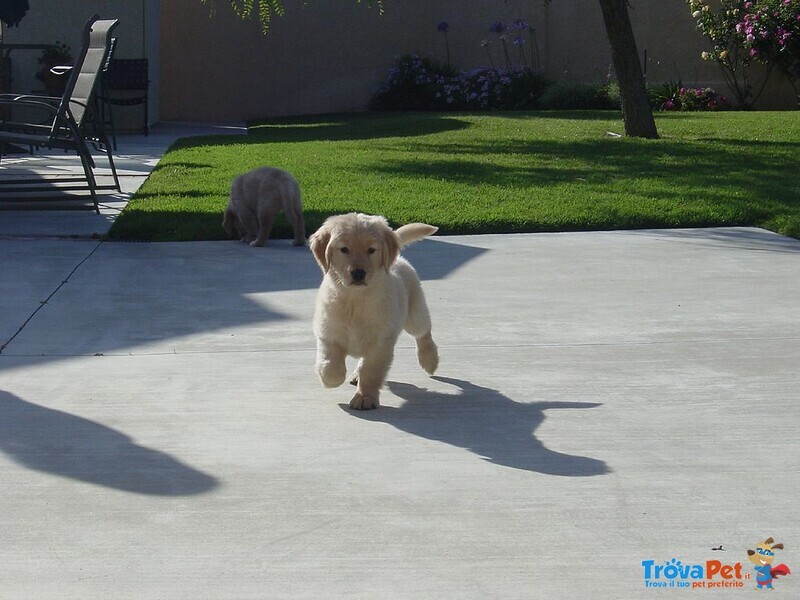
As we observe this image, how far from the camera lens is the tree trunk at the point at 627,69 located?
1376 centimetres

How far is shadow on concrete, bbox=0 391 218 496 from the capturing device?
3514 mm

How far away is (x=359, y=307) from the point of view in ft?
14.3

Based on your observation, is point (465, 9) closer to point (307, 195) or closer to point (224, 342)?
point (307, 195)

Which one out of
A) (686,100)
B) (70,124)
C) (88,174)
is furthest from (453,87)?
(70,124)

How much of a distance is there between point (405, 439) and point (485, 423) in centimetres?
34

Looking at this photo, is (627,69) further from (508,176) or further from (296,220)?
(296,220)

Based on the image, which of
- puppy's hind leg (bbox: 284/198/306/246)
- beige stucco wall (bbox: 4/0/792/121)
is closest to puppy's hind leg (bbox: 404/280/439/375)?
puppy's hind leg (bbox: 284/198/306/246)

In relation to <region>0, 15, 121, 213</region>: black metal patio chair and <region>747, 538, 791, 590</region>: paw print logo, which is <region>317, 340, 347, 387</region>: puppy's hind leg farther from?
<region>0, 15, 121, 213</region>: black metal patio chair

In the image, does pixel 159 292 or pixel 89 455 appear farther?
pixel 159 292

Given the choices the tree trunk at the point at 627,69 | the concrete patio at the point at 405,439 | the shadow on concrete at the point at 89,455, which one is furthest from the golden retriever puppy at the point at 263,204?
the tree trunk at the point at 627,69

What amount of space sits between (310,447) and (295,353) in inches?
50.3

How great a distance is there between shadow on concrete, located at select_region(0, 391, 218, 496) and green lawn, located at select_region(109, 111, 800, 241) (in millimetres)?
4039

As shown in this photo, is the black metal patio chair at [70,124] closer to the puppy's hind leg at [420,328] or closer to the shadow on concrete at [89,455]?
the puppy's hind leg at [420,328]

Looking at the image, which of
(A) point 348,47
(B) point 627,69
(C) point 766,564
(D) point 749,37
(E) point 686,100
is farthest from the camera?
(A) point 348,47
